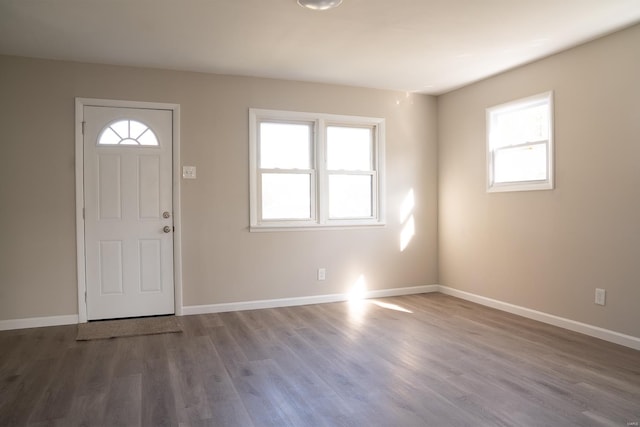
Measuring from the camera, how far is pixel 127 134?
4293 millimetres

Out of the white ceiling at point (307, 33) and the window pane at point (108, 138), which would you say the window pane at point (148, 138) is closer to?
the window pane at point (108, 138)

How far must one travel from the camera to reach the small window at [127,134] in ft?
13.9

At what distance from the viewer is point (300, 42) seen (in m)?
3.67

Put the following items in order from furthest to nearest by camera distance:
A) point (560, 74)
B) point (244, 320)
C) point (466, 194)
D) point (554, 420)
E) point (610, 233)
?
1. point (466, 194)
2. point (244, 320)
3. point (560, 74)
4. point (610, 233)
5. point (554, 420)

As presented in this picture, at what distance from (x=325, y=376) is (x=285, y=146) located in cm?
276

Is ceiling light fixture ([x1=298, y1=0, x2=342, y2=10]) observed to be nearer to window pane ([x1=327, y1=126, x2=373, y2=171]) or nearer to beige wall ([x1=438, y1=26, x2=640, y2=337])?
window pane ([x1=327, y1=126, x2=373, y2=171])

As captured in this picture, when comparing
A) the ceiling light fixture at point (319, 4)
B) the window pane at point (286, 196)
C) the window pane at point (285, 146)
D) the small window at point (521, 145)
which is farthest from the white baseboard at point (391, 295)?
the ceiling light fixture at point (319, 4)

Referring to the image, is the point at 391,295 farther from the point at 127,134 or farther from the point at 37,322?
the point at 37,322


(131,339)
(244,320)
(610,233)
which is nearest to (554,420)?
(610,233)

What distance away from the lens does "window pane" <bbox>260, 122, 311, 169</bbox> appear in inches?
188

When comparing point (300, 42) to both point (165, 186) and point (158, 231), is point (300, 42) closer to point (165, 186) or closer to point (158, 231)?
point (165, 186)

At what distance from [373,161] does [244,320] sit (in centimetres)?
242

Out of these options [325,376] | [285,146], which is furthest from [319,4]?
[325,376]

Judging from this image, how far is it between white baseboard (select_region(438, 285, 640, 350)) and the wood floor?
0.11 m
